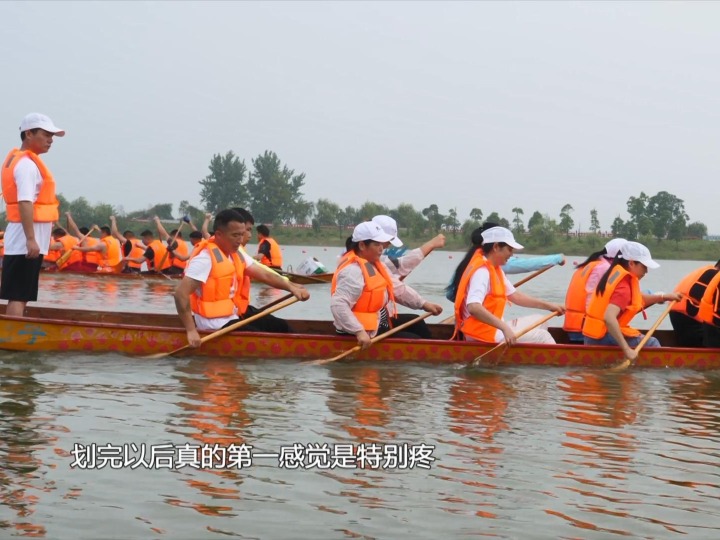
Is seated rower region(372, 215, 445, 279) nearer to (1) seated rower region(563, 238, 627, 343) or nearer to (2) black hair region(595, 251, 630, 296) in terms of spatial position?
(1) seated rower region(563, 238, 627, 343)

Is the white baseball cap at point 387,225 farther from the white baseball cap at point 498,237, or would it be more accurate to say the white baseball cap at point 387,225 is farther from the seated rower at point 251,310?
the seated rower at point 251,310

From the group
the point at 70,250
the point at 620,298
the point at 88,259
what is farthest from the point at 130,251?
the point at 620,298

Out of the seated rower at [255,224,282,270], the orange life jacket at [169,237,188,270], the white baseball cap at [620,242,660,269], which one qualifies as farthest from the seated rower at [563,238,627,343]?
the orange life jacket at [169,237,188,270]

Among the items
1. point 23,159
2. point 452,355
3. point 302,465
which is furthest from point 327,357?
point 302,465

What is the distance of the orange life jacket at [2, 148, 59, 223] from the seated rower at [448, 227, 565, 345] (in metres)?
3.53

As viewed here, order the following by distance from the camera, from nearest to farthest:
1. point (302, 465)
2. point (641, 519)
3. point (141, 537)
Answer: point (141, 537)
point (641, 519)
point (302, 465)

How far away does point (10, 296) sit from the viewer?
8578 mm

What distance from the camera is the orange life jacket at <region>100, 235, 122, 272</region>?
21781 millimetres

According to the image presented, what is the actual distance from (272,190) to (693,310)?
101762 mm

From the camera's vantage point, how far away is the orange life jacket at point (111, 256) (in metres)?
21.8

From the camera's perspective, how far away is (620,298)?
365 inches

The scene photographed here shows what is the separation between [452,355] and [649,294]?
2.24 m

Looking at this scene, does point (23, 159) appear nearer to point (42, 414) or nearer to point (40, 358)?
point (40, 358)

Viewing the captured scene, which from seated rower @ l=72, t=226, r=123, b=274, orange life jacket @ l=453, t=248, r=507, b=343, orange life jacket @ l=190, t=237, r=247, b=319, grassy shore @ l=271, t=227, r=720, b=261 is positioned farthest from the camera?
grassy shore @ l=271, t=227, r=720, b=261
